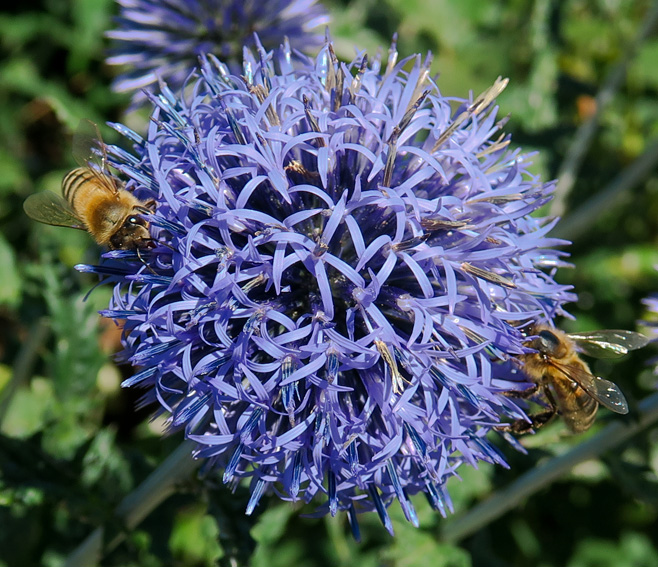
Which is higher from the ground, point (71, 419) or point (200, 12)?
point (200, 12)

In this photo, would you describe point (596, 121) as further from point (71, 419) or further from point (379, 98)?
point (71, 419)

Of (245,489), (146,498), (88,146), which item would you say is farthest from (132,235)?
(245,489)

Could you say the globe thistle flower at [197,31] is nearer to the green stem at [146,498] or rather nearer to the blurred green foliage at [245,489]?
the blurred green foliage at [245,489]

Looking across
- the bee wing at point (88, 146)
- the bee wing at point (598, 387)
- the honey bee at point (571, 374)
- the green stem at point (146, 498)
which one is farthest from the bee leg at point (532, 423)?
the bee wing at point (88, 146)

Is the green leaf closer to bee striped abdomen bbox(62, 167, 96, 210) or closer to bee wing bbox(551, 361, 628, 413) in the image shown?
bee striped abdomen bbox(62, 167, 96, 210)

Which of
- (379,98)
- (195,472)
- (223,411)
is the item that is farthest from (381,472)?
(379,98)

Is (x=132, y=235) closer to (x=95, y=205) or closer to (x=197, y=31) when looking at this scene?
(x=95, y=205)
